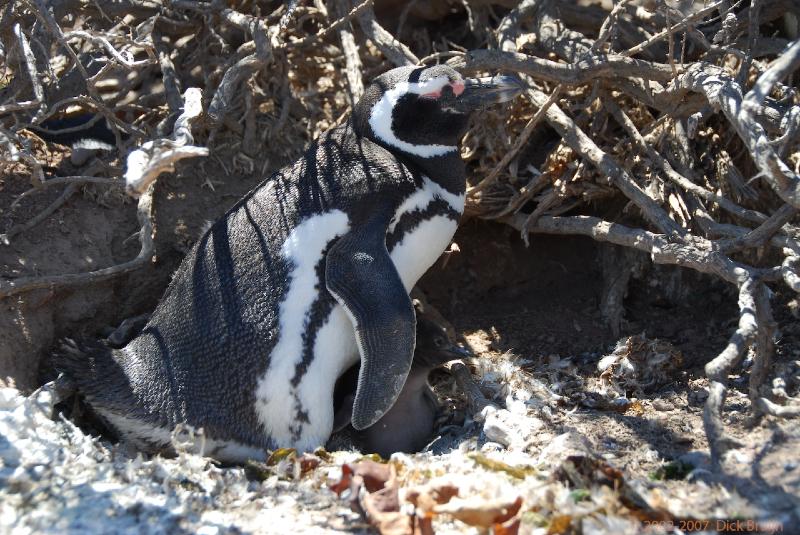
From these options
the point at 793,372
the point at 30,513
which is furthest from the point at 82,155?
the point at 793,372

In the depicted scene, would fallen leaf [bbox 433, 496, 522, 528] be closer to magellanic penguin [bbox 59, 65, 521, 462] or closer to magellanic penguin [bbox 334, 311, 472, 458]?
magellanic penguin [bbox 59, 65, 521, 462]

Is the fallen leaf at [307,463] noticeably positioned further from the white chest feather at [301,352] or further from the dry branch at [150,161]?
the dry branch at [150,161]

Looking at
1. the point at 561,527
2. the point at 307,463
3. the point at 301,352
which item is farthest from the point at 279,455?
the point at 561,527

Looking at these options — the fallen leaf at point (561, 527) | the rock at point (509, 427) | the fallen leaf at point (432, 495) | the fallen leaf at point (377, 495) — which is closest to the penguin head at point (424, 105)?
the rock at point (509, 427)

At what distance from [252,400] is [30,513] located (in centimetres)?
73

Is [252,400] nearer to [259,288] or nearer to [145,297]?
[259,288]

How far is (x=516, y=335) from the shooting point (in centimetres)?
332

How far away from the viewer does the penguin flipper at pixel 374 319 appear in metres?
2.35

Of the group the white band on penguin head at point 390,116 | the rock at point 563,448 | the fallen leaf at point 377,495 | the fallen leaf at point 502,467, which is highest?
the white band on penguin head at point 390,116

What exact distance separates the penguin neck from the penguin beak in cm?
18

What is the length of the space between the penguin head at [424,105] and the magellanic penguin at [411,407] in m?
0.61

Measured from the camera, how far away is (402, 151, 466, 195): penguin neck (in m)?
2.79

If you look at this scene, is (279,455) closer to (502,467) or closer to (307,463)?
(307,463)

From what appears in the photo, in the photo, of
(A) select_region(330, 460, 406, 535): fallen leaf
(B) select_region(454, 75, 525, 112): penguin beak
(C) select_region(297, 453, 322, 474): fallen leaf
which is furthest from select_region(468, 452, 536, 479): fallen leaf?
(B) select_region(454, 75, 525, 112): penguin beak
